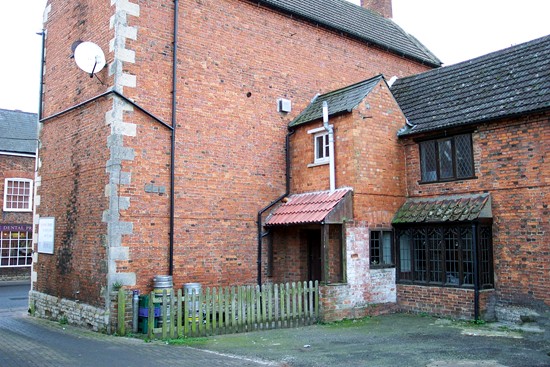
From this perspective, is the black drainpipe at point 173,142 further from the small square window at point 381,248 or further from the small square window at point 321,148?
the small square window at point 381,248

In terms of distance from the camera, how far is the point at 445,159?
46.2ft

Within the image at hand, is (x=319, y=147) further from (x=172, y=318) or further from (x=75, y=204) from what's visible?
(x=75, y=204)

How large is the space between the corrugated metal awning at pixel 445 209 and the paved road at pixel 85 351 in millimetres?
6634

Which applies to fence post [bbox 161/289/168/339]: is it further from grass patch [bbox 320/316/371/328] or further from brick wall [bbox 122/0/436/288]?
grass patch [bbox 320/316/371/328]

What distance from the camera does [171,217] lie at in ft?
42.2

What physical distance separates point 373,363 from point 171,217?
641cm

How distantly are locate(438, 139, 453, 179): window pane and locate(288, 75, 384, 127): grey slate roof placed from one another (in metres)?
2.50

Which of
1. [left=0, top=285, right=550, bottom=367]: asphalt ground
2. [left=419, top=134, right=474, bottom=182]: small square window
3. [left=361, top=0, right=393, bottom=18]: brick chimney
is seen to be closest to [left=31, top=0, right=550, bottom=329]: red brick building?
[left=419, top=134, right=474, bottom=182]: small square window

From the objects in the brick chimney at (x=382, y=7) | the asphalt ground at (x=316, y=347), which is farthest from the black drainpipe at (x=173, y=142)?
the brick chimney at (x=382, y=7)

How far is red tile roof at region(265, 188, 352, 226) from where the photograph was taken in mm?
13258

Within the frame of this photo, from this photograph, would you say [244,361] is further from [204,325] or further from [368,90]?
[368,90]

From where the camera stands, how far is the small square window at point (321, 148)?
14.6 m

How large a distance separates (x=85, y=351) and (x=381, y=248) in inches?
309

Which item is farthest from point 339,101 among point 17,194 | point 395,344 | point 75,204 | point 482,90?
point 17,194
